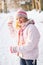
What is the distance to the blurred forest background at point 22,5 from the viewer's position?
6.65ft

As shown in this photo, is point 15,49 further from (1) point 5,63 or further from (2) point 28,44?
(1) point 5,63

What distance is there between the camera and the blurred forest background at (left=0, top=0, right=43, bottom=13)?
203 cm

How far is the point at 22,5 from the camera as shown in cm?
203

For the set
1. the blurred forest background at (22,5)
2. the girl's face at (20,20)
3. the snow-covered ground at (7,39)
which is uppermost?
the blurred forest background at (22,5)

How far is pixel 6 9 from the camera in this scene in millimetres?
2066

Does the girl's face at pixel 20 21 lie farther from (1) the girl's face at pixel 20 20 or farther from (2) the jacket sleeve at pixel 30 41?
(2) the jacket sleeve at pixel 30 41

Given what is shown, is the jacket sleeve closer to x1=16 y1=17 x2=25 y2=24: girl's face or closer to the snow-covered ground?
x1=16 y1=17 x2=25 y2=24: girl's face

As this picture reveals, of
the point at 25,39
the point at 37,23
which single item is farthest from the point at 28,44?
the point at 37,23

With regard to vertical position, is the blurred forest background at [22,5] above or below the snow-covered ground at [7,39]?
above

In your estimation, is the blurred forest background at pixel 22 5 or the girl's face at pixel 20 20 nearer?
the girl's face at pixel 20 20

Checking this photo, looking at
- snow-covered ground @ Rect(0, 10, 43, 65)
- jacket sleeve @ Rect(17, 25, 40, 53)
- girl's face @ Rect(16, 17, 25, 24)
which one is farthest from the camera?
snow-covered ground @ Rect(0, 10, 43, 65)

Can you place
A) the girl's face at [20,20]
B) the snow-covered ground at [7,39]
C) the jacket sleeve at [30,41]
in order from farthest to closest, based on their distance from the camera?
the snow-covered ground at [7,39] < the girl's face at [20,20] < the jacket sleeve at [30,41]

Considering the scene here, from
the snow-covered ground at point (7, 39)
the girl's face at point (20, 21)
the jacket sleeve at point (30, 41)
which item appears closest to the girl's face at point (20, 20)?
the girl's face at point (20, 21)

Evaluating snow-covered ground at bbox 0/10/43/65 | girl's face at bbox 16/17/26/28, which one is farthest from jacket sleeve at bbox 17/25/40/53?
snow-covered ground at bbox 0/10/43/65
